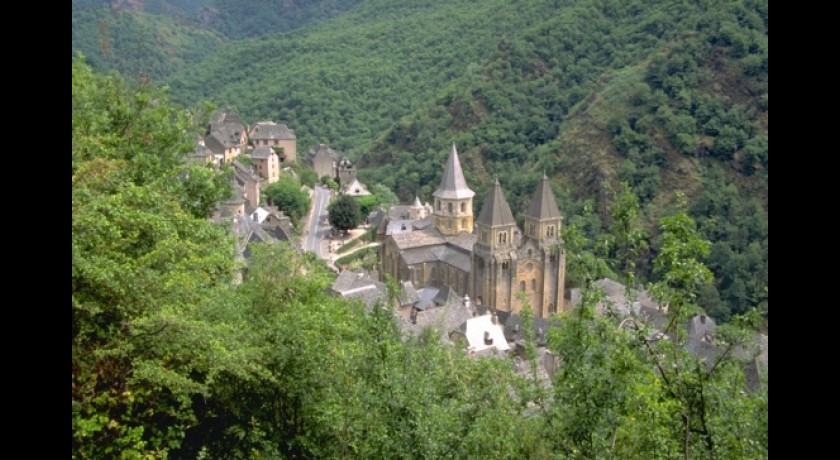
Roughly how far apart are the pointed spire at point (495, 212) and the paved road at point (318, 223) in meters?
13.5

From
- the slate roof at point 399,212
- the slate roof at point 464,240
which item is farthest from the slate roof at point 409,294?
the slate roof at point 399,212

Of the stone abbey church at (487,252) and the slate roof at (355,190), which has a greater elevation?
the slate roof at (355,190)

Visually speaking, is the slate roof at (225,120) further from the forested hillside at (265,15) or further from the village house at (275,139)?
the forested hillside at (265,15)

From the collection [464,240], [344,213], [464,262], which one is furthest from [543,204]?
[344,213]

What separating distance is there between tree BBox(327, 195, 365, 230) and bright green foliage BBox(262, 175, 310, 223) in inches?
98.4

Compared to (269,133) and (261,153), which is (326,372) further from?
(269,133)

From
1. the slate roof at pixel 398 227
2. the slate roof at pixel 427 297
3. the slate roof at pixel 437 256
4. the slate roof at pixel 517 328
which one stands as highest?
the slate roof at pixel 398 227

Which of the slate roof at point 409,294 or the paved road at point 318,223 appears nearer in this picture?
the slate roof at point 409,294

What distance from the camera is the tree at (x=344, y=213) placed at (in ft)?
175

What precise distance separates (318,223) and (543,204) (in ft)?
76.6

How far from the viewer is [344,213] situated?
5334cm

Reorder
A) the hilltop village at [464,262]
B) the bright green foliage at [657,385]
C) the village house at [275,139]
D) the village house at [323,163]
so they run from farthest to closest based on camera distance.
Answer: the village house at [323,163], the village house at [275,139], the hilltop village at [464,262], the bright green foliage at [657,385]

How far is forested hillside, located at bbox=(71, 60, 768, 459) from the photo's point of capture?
684cm
